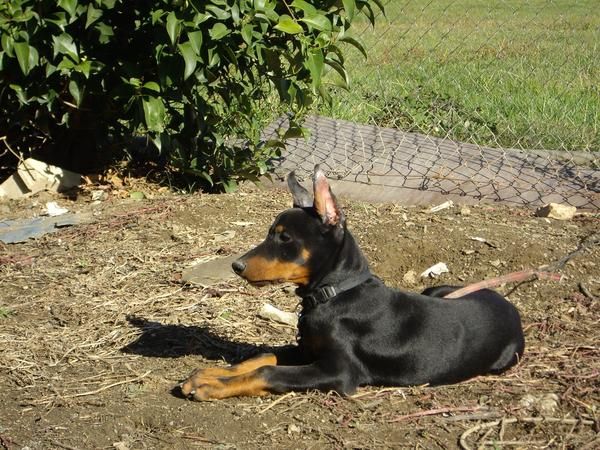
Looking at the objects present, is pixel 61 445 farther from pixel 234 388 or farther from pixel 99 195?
pixel 99 195

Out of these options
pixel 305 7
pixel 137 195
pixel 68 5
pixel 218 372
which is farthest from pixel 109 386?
pixel 137 195

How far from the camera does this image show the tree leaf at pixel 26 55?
5.84 m

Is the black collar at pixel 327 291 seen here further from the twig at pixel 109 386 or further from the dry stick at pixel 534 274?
the twig at pixel 109 386

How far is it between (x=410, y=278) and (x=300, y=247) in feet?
5.79

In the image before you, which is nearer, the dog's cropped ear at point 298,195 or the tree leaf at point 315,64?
the dog's cropped ear at point 298,195

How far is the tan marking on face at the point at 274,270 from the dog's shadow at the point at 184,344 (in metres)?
0.69

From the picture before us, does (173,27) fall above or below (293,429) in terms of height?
above

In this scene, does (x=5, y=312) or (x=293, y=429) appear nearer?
(x=293, y=429)

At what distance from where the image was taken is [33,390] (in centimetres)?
414

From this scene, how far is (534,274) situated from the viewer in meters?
5.13

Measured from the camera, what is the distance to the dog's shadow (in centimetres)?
455

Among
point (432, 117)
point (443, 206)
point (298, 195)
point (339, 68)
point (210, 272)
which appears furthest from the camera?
point (432, 117)

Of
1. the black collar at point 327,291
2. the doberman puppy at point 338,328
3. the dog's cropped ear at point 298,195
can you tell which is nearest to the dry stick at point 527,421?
the doberman puppy at point 338,328

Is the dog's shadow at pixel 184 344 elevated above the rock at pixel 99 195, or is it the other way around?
the rock at pixel 99 195
